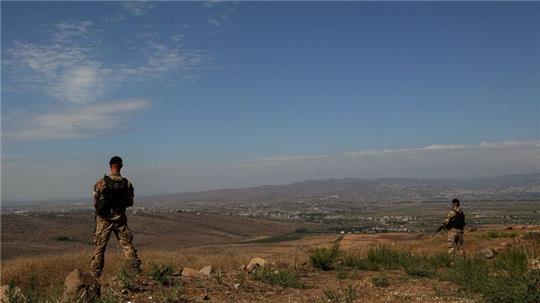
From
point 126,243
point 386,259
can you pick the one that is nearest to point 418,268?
point 386,259

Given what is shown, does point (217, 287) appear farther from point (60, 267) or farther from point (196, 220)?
point (196, 220)

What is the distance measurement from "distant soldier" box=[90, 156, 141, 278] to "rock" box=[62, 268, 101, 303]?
64.7 inches

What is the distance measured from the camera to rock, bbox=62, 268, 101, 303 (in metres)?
6.37

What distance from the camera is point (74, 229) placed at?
47875mm

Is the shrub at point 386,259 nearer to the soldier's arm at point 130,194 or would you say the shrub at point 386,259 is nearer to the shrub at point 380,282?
the shrub at point 380,282

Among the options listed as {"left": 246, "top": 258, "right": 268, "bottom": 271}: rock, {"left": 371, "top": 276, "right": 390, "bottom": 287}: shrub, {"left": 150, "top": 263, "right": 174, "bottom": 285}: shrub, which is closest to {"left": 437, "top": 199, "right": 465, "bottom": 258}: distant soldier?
{"left": 371, "top": 276, "right": 390, "bottom": 287}: shrub

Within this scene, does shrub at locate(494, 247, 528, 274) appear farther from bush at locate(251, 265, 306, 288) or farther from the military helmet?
the military helmet

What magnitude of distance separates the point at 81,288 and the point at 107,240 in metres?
2.08

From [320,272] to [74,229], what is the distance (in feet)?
138

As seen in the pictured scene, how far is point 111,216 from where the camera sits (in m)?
8.69

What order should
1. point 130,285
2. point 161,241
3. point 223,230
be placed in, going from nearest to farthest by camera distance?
point 130,285
point 161,241
point 223,230

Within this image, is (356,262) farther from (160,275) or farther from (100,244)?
(100,244)

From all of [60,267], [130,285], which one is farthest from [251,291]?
[60,267]

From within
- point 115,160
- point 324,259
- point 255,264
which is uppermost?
point 115,160
